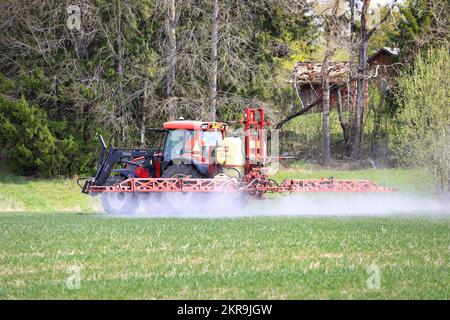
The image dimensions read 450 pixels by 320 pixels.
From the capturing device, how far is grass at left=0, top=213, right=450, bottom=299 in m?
10.4

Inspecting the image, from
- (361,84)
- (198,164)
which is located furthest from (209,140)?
(361,84)

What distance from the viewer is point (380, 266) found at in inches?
478

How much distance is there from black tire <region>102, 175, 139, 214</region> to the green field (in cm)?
414

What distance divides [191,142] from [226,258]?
42.3ft

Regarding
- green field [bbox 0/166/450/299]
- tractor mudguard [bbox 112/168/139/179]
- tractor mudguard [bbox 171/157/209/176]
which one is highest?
tractor mudguard [bbox 171/157/209/176]

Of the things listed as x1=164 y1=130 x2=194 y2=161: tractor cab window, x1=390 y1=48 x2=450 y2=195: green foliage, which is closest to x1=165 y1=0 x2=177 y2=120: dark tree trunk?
x1=390 y1=48 x2=450 y2=195: green foliage

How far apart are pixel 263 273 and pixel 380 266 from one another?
179cm

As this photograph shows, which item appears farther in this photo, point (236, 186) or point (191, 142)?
point (191, 142)

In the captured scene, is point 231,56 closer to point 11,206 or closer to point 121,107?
point 121,107

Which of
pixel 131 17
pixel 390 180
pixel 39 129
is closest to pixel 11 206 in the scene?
pixel 39 129

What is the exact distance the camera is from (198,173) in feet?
83.7
